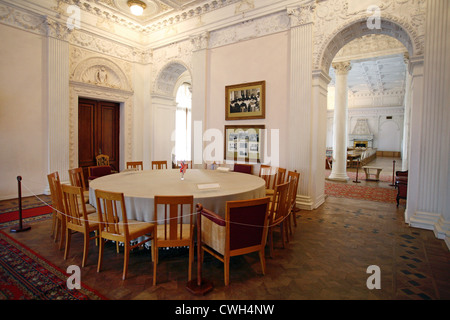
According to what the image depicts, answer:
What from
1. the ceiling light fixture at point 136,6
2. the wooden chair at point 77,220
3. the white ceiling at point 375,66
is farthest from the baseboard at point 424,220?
the ceiling light fixture at point 136,6

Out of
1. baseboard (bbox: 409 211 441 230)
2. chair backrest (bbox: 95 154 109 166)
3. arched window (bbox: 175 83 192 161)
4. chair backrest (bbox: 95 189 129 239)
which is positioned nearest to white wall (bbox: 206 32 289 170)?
baseboard (bbox: 409 211 441 230)

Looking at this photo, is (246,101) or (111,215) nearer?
(111,215)

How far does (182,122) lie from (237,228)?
434 inches

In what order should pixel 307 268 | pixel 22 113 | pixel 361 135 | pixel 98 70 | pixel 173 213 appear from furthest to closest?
pixel 361 135
pixel 98 70
pixel 22 113
pixel 307 268
pixel 173 213

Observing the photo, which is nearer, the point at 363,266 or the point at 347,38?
the point at 363,266

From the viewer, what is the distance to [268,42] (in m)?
6.02

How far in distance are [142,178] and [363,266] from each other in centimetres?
342

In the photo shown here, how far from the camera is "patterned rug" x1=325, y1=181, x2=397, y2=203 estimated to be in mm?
6482

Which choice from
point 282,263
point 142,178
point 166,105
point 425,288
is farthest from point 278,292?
point 166,105

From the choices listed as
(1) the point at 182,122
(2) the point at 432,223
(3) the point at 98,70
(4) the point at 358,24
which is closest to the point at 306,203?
(2) the point at 432,223

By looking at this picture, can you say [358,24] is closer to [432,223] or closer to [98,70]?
[432,223]

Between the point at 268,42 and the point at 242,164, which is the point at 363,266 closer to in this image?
the point at 242,164

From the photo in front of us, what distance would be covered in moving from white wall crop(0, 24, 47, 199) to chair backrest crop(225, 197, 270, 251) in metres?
6.07

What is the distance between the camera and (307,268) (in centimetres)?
294
